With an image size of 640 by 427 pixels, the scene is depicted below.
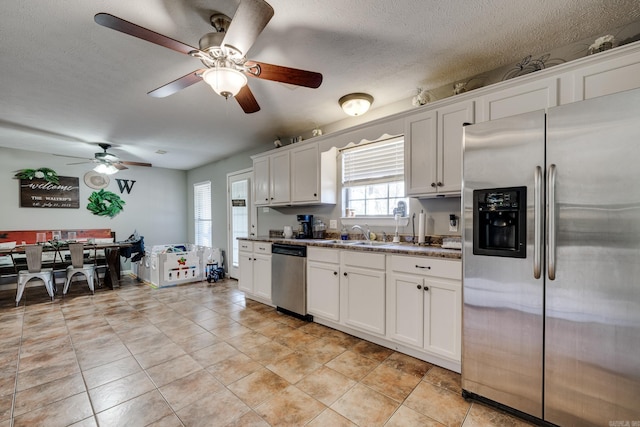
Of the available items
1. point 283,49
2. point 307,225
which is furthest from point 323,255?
point 283,49

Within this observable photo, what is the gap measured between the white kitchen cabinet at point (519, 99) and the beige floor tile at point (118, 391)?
3.23 m

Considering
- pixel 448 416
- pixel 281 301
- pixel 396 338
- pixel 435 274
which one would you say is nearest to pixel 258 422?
pixel 448 416

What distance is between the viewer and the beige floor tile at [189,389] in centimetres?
181

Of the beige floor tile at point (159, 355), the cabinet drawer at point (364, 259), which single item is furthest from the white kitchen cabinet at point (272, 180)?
the beige floor tile at point (159, 355)

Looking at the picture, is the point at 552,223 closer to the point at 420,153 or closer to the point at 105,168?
the point at 420,153

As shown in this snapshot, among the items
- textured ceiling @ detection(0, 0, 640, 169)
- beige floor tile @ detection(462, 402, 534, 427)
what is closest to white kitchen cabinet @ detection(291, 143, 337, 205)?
textured ceiling @ detection(0, 0, 640, 169)

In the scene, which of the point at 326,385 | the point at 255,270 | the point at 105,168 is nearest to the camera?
the point at 326,385

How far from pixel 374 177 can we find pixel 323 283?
1.36 m

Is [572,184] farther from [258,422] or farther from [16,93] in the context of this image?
[16,93]

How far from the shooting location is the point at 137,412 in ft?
5.60

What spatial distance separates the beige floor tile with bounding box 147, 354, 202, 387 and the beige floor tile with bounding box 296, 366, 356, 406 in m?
0.90

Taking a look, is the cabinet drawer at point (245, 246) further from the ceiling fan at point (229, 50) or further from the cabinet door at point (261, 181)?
the ceiling fan at point (229, 50)

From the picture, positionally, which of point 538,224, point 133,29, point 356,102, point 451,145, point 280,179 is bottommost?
point 538,224

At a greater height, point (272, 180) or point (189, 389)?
point (272, 180)
